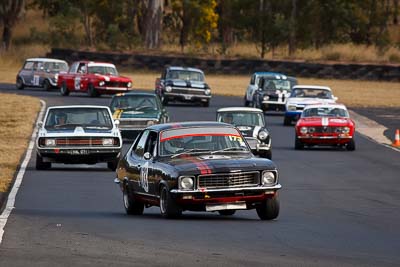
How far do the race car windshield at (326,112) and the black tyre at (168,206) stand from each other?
20.2 meters

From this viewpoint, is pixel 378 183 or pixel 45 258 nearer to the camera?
pixel 45 258

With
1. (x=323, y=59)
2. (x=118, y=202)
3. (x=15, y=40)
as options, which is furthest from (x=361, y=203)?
(x=15, y=40)

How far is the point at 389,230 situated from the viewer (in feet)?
53.5

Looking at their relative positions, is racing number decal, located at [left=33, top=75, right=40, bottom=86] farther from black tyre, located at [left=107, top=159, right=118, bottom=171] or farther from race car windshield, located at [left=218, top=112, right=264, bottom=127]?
black tyre, located at [left=107, top=159, right=118, bottom=171]

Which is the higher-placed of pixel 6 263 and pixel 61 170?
pixel 6 263

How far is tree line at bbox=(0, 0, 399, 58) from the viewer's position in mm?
85375

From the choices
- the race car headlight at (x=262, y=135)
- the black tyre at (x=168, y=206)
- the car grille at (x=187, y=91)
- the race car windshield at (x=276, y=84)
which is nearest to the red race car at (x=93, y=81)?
the car grille at (x=187, y=91)

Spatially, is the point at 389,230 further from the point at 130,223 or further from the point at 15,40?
the point at 15,40

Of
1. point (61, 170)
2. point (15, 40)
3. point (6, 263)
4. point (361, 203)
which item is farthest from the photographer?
point (15, 40)

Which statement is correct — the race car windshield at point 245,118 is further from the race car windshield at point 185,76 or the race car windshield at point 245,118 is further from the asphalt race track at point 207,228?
the race car windshield at point 185,76

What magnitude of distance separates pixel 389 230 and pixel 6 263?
5.78 meters

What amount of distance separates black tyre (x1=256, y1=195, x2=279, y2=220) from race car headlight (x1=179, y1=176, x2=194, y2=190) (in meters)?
1.01

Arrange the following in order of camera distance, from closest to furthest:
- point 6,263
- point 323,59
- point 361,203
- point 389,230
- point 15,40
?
point 6,263
point 389,230
point 361,203
point 323,59
point 15,40

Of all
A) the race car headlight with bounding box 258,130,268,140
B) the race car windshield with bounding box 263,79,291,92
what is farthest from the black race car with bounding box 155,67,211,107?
the race car headlight with bounding box 258,130,268,140
